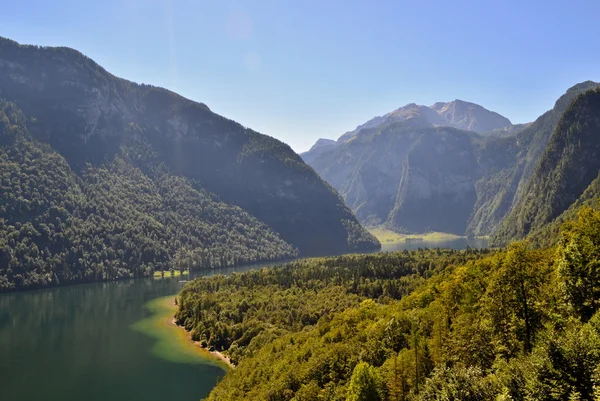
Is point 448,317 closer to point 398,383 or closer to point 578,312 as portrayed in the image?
point 398,383

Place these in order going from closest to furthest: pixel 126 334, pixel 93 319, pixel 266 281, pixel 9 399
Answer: pixel 9 399 → pixel 126 334 → pixel 93 319 → pixel 266 281

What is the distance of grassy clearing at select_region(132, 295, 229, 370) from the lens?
4193 inches

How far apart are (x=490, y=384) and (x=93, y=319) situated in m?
146

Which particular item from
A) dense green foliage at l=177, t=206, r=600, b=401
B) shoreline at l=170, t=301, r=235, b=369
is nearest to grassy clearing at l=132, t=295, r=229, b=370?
shoreline at l=170, t=301, r=235, b=369

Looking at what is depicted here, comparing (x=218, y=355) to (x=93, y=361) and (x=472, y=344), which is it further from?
(x=472, y=344)

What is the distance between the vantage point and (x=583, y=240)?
45.9 metres

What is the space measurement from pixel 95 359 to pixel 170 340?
21605 mm

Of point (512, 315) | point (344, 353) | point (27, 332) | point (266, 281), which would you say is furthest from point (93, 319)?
point (512, 315)

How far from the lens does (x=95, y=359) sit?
10512cm

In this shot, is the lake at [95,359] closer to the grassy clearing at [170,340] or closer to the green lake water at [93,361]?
the green lake water at [93,361]

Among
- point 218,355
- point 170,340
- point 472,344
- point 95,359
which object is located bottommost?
point 218,355

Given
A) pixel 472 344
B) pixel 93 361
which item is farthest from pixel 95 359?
pixel 472 344

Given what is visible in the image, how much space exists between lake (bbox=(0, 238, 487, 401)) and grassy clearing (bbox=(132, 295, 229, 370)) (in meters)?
0.26

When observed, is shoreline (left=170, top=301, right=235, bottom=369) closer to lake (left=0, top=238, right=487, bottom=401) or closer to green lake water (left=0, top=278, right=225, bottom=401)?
lake (left=0, top=238, right=487, bottom=401)
